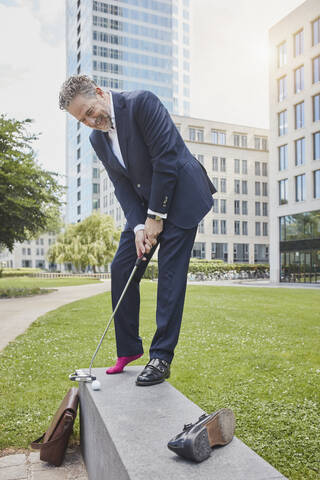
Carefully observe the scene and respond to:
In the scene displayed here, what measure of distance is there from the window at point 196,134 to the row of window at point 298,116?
26.5m

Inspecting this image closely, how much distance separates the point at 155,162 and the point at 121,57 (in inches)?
3172

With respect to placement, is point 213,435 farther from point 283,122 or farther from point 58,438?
point 283,122

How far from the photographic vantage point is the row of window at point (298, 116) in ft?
103

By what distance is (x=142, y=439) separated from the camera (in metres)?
1.77

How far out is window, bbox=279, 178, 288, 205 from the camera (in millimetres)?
33938

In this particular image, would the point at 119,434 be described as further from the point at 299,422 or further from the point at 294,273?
the point at 294,273

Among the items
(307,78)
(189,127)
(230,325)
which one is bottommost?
(230,325)

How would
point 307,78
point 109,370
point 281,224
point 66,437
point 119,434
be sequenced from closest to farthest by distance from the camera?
point 119,434
point 66,437
point 109,370
point 307,78
point 281,224

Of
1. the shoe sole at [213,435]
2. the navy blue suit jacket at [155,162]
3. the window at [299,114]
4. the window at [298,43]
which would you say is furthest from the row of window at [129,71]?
the shoe sole at [213,435]

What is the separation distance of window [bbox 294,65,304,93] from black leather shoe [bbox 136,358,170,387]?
Result: 111ft

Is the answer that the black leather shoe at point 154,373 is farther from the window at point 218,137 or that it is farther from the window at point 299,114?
the window at point 218,137

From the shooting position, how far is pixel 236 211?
6319 centimetres

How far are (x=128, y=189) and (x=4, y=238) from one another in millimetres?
14944

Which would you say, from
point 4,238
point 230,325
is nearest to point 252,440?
point 230,325
